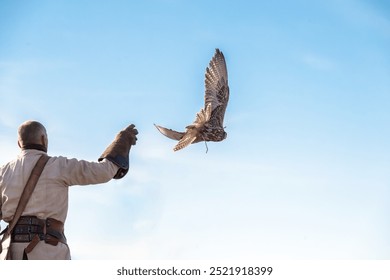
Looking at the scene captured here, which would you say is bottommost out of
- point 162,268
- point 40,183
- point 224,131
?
point 162,268

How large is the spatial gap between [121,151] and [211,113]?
6789mm

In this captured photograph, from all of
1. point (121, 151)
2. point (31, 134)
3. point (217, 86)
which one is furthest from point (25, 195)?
point (217, 86)

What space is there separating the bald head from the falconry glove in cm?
49

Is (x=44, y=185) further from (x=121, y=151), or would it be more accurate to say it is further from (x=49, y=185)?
(x=121, y=151)

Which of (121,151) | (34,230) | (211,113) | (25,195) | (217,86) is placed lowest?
(34,230)

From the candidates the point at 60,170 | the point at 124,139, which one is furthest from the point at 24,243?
the point at 124,139

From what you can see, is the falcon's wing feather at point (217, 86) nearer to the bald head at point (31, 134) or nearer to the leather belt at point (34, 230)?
the bald head at point (31, 134)

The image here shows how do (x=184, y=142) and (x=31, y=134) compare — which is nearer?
(x=31, y=134)

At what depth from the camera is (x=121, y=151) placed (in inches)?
199

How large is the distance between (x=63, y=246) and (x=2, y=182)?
685mm

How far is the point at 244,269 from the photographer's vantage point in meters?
5.60

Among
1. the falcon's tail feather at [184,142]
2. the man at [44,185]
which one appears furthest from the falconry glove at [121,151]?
the falcon's tail feather at [184,142]

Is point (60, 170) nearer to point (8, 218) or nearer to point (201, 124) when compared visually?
point (8, 218)

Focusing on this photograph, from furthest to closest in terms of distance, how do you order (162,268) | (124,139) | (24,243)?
(162,268), (124,139), (24,243)
